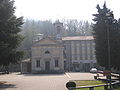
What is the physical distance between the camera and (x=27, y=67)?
66.9 metres

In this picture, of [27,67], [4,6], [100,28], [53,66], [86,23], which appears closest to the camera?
[4,6]

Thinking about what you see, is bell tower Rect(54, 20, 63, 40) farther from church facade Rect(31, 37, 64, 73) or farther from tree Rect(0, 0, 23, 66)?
tree Rect(0, 0, 23, 66)

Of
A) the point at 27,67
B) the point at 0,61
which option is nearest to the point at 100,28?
the point at 0,61

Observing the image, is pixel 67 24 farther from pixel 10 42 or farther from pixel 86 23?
pixel 10 42

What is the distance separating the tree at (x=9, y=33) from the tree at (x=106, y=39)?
8.73 meters

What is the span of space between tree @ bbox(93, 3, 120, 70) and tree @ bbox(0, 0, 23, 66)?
344 inches

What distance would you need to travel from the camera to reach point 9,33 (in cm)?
2658

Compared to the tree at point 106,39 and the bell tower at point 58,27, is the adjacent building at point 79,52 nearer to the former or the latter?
the bell tower at point 58,27

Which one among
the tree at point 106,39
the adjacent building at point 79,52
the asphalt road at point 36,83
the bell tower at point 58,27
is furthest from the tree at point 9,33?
the adjacent building at point 79,52

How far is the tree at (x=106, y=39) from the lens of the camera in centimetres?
2584

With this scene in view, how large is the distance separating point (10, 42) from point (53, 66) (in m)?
35.3

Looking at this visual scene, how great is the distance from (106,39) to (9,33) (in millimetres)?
10572

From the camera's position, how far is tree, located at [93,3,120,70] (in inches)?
1017

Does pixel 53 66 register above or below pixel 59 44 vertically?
below
